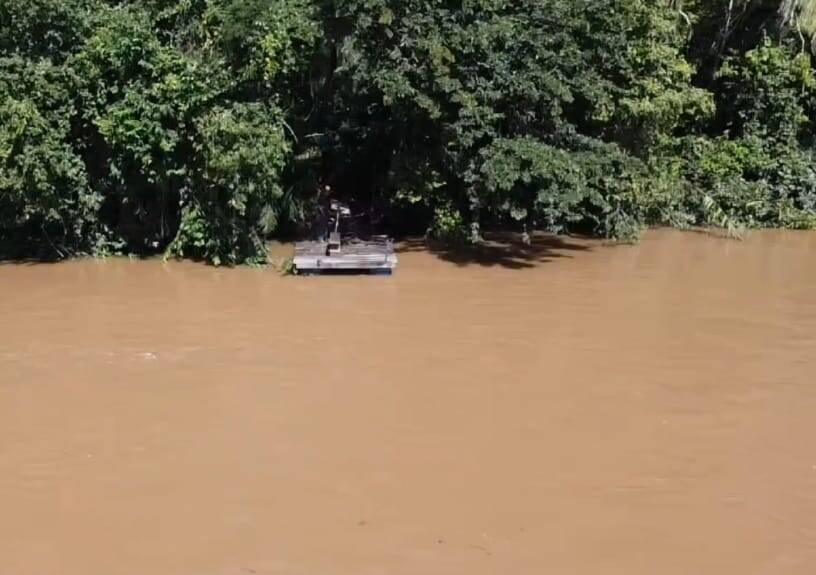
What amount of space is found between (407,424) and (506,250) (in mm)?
6216

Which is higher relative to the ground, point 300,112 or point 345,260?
point 300,112

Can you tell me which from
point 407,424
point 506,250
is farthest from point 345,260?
point 407,424

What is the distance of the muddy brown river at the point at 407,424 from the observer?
5.79 m

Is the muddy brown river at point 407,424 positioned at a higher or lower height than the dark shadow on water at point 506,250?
lower

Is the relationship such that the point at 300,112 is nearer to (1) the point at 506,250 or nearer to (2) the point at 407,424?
(1) the point at 506,250

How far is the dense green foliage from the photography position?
11.9m

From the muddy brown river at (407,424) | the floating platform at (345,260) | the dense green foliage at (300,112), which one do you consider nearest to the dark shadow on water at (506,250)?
the dense green foliage at (300,112)

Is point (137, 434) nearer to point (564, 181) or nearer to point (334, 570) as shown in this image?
point (334, 570)

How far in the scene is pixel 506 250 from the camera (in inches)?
525

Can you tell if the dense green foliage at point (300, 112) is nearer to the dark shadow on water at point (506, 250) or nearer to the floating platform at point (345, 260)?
the dark shadow on water at point (506, 250)

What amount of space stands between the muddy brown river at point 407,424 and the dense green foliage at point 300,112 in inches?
46.3

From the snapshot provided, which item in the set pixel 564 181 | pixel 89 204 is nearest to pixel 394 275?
pixel 564 181

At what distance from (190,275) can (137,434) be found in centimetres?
496

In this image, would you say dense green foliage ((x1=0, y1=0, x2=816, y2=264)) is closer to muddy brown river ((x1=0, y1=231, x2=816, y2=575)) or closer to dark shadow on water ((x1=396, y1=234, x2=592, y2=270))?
dark shadow on water ((x1=396, y1=234, x2=592, y2=270))
